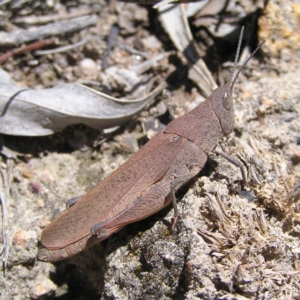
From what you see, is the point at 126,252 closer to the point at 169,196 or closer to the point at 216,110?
the point at 169,196

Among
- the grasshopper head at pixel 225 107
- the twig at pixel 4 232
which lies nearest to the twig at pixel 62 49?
the twig at pixel 4 232

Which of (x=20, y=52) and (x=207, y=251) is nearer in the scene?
(x=207, y=251)

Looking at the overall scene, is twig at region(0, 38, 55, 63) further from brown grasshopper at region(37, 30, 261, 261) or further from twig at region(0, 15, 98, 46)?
brown grasshopper at region(37, 30, 261, 261)

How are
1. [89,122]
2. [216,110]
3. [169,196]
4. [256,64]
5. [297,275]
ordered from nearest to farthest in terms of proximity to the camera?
[297,275] → [169,196] → [216,110] → [89,122] → [256,64]

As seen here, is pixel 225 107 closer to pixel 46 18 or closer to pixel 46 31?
pixel 46 31

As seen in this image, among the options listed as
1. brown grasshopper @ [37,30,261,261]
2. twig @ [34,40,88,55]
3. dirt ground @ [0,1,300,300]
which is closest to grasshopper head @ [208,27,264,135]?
brown grasshopper @ [37,30,261,261]

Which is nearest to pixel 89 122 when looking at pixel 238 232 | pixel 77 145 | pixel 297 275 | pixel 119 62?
pixel 77 145

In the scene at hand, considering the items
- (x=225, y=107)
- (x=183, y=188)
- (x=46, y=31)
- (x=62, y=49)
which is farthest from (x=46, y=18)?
(x=183, y=188)

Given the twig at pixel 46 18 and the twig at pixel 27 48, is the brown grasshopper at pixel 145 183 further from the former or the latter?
the twig at pixel 46 18
